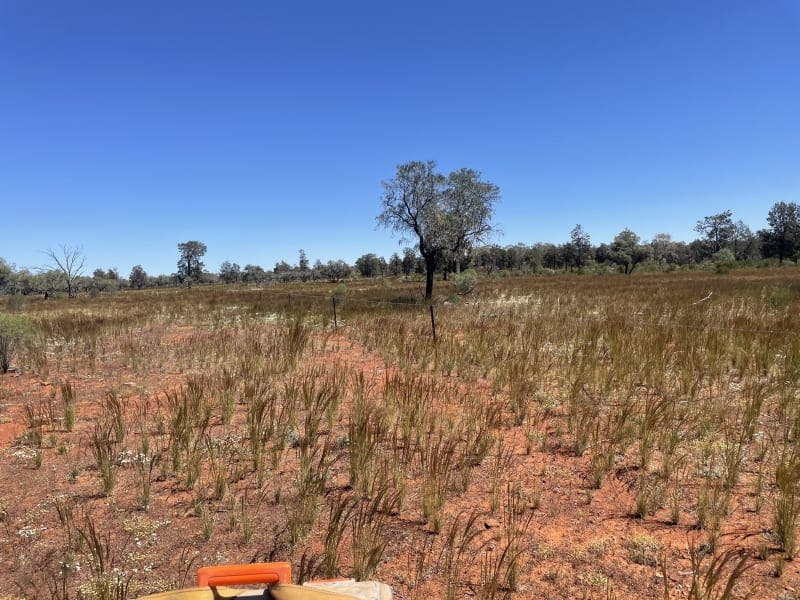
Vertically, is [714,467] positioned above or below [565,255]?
below

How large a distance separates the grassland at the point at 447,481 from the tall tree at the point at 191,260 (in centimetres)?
11548

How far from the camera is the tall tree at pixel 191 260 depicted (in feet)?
363

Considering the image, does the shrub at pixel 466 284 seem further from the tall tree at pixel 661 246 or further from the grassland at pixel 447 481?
the tall tree at pixel 661 246

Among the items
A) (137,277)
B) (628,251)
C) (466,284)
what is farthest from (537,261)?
(137,277)

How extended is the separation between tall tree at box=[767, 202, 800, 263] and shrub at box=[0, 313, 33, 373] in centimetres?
9662

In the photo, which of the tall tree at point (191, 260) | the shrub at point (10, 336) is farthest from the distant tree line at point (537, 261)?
the shrub at point (10, 336)

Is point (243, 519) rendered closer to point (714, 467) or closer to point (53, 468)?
point (53, 468)

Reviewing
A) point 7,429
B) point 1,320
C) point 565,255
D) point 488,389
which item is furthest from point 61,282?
point 565,255

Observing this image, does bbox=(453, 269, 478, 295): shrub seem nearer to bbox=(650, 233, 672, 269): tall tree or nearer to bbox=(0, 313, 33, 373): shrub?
bbox=(0, 313, 33, 373): shrub

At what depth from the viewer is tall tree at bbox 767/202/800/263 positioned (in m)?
70.1

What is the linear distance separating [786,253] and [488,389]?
313ft

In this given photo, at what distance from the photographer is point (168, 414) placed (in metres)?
5.88

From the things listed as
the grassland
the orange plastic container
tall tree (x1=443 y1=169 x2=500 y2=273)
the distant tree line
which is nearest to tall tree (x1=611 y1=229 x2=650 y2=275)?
the distant tree line

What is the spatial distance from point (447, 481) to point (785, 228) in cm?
9603
